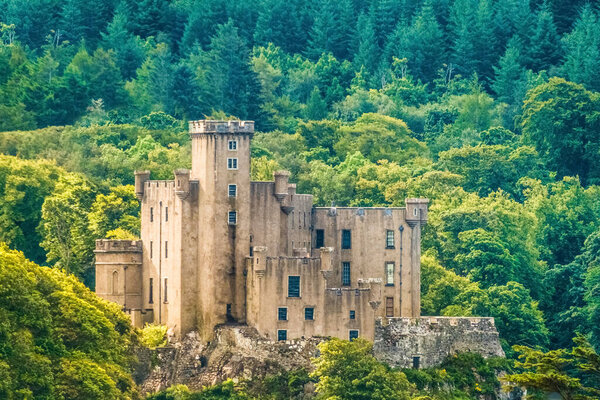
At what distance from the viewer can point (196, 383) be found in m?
112

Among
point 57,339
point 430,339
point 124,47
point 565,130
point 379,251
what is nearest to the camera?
point 57,339

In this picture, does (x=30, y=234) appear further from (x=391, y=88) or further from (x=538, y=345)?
(x=391, y=88)

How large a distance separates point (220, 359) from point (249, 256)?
238 inches

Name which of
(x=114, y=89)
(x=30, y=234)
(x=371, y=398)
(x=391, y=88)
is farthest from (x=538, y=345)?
(x=391, y=88)

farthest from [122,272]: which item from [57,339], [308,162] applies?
[308,162]

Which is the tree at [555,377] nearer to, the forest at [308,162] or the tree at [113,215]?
the forest at [308,162]

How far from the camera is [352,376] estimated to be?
108 metres

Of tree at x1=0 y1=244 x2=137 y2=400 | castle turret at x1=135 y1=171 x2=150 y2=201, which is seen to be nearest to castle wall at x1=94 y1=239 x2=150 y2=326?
castle turret at x1=135 y1=171 x2=150 y2=201

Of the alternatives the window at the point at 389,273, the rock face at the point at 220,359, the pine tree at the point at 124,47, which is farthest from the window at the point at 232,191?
the pine tree at the point at 124,47

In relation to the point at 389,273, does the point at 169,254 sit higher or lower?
higher

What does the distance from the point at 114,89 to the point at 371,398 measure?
73.4 m

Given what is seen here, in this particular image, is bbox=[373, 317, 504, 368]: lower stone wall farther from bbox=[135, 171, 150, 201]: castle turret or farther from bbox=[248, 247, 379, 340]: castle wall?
bbox=[135, 171, 150, 201]: castle turret

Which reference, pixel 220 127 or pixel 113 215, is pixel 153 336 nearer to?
pixel 220 127

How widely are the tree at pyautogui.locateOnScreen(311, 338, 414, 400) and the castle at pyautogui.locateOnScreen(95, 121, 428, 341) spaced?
11.6ft
